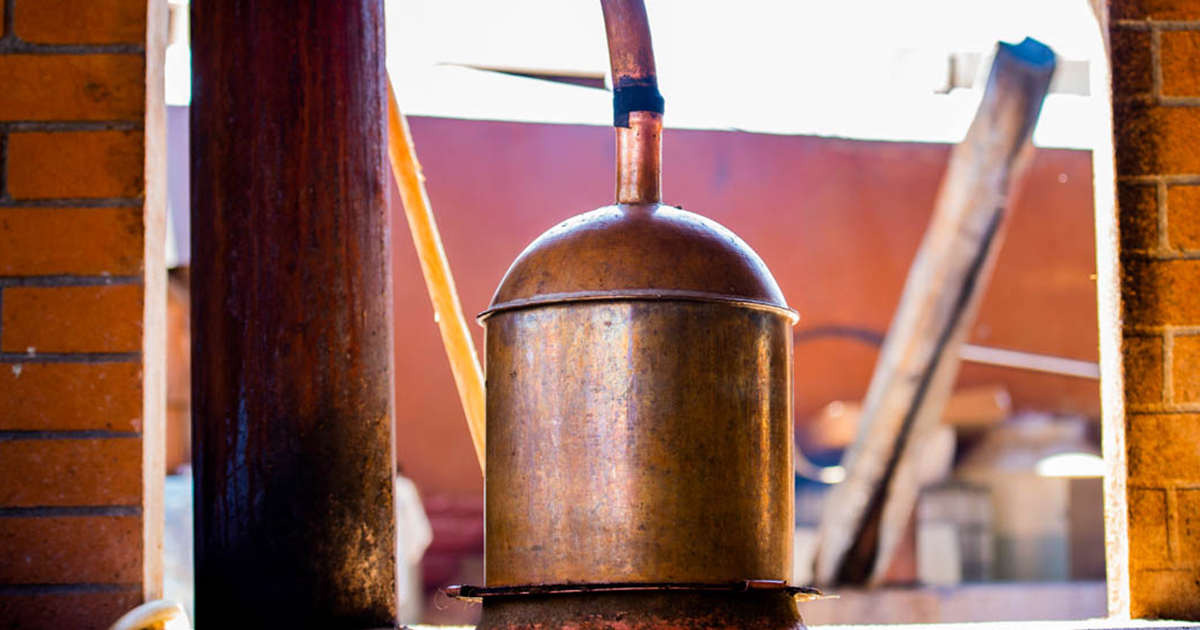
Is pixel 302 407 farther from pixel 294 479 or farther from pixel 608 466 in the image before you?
pixel 608 466

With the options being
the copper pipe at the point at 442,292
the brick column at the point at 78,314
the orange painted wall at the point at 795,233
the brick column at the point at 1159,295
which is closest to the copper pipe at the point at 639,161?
the copper pipe at the point at 442,292

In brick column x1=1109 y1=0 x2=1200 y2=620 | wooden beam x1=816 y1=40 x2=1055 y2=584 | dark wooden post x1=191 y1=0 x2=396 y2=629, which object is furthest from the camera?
wooden beam x1=816 y1=40 x2=1055 y2=584

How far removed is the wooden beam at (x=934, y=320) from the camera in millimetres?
4316

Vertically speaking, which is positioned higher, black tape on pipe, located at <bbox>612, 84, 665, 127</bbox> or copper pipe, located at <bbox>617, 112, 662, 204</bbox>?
black tape on pipe, located at <bbox>612, 84, 665, 127</bbox>

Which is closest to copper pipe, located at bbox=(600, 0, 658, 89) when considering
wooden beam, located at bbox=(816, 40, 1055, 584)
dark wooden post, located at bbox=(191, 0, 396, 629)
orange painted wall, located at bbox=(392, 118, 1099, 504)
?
dark wooden post, located at bbox=(191, 0, 396, 629)

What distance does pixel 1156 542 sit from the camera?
2045 millimetres

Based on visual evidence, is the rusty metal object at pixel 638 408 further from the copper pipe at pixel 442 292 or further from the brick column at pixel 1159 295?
the brick column at pixel 1159 295

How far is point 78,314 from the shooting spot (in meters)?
1.94

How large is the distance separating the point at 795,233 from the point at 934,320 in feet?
8.16

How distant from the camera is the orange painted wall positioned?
6.78 m

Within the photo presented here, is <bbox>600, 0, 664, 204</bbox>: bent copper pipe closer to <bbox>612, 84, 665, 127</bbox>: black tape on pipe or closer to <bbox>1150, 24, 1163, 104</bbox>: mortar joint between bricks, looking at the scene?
<bbox>612, 84, 665, 127</bbox>: black tape on pipe

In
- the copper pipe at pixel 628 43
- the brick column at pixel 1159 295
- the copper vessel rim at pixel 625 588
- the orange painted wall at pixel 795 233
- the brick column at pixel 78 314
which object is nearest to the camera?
the copper vessel rim at pixel 625 588

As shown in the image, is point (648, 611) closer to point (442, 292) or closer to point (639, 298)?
point (639, 298)

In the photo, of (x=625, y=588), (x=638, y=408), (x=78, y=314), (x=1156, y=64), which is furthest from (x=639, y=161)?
(x=1156, y=64)
